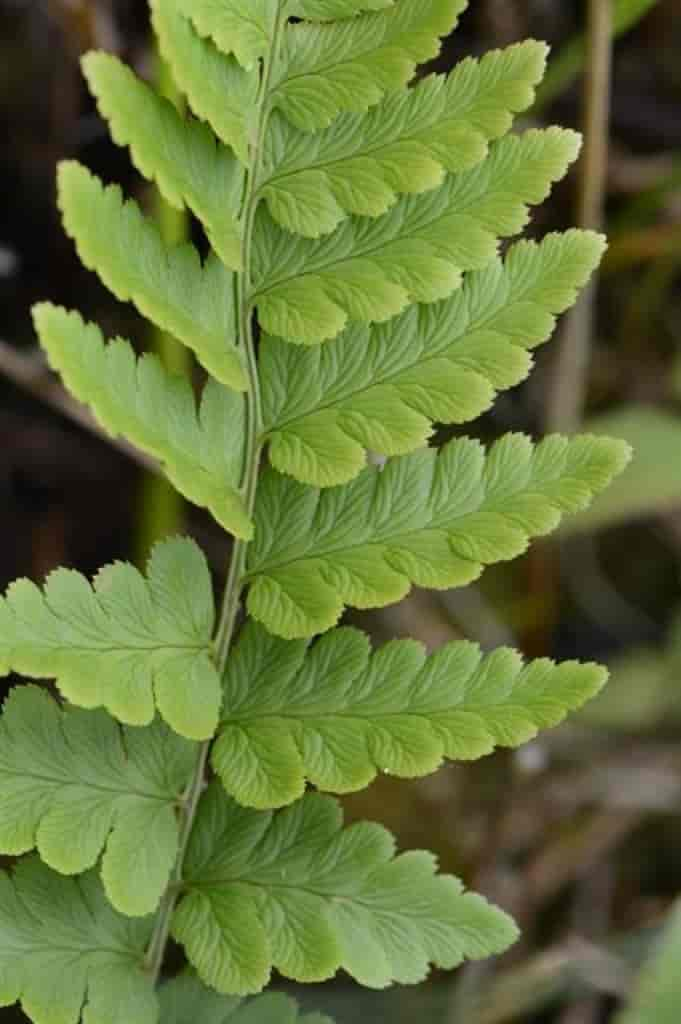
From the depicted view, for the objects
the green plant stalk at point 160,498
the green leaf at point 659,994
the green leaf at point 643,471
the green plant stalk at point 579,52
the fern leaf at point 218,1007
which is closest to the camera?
the fern leaf at point 218,1007

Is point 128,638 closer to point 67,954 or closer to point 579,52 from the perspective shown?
point 67,954

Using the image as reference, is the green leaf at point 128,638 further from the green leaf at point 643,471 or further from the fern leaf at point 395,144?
the green leaf at point 643,471

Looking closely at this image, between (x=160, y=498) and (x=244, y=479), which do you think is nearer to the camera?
(x=244, y=479)

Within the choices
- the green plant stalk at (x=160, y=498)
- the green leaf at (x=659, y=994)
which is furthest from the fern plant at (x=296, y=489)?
the green plant stalk at (x=160, y=498)

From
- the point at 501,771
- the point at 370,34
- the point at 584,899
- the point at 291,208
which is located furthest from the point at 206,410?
the point at 584,899

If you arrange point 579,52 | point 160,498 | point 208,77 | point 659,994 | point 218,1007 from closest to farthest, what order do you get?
point 208,77
point 218,1007
point 659,994
point 579,52
point 160,498

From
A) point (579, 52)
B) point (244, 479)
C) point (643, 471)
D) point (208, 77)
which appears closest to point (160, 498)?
point (643, 471)
